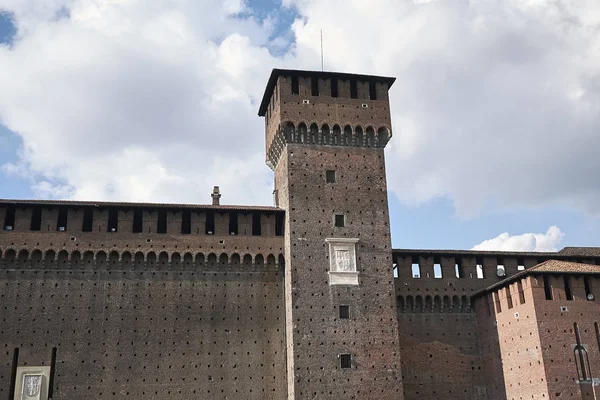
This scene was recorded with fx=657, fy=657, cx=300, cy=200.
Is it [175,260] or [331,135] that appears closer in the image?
[175,260]

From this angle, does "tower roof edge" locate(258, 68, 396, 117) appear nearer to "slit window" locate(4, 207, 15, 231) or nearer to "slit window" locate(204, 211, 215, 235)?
"slit window" locate(204, 211, 215, 235)

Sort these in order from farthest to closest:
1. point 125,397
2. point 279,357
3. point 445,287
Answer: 1. point 445,287
2. point 279,357
3. point 125,397

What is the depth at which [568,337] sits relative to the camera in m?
19.2

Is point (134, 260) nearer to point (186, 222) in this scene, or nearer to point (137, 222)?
point (137, 222)

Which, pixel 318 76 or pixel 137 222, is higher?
pixel 318 76

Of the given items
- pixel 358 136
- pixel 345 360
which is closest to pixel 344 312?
pixel 345 360

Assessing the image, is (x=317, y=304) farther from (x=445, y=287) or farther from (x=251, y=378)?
(x=445, y=287)

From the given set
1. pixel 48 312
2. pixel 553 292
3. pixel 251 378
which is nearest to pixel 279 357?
pixel 251 378

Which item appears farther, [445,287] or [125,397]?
[445,287]

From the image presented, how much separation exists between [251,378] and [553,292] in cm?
932

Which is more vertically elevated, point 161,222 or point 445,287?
point 161,222

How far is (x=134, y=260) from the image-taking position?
1973 cm

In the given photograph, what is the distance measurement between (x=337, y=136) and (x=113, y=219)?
7519 millimetres

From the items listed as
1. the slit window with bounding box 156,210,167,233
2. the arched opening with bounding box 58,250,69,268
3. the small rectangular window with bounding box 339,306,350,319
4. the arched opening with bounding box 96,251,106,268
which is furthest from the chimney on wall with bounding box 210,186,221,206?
the small rectangular window with bounding box 339,306,350,319
